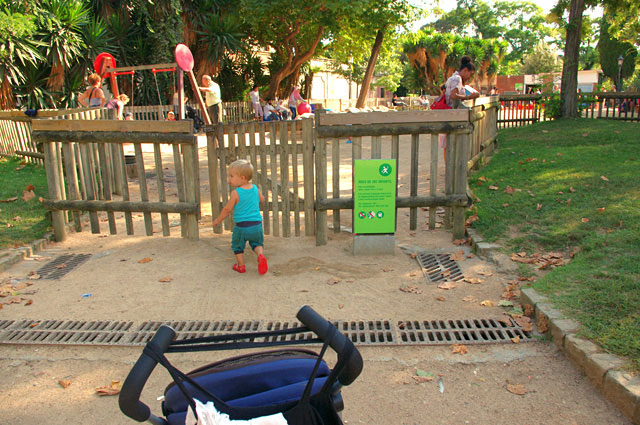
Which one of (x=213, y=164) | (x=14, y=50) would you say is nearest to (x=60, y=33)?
(x=14, y=50)

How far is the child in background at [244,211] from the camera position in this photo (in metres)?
5.26

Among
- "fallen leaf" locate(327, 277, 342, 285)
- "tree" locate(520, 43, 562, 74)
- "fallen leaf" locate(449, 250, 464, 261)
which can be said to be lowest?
"fallen leaf" locate(327, 277, 342, 285)

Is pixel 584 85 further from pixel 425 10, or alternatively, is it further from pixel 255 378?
pixel 255 378

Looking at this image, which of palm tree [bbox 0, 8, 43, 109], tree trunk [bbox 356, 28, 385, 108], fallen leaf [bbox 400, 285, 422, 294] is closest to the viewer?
fallen leaf [bbox 400, 285, 422, 294]

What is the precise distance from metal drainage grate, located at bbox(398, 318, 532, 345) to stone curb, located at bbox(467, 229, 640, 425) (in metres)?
0.21

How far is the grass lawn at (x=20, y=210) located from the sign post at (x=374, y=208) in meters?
4.08

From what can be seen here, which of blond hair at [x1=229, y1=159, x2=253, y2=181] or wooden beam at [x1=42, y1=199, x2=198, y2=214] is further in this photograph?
wooden beam at [x1=42, y1=199, x2=198, y2=214]

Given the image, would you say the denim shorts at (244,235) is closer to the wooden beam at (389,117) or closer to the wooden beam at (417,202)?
the wooden beam at (417,202)

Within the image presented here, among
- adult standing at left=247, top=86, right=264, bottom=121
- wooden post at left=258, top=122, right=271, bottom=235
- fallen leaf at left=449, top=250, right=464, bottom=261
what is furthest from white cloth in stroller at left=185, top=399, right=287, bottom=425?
adult standing at left=247, top=86, right=264, bottom=121

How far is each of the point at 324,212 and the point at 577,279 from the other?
2834mm

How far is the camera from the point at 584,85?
56094 mm

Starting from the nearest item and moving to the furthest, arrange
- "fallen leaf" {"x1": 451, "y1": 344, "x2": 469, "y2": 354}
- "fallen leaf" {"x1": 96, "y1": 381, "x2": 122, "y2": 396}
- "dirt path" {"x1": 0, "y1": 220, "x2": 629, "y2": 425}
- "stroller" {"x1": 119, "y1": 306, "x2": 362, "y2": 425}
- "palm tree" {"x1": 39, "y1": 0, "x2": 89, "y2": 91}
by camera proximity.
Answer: "stroller" {"x1": 119, "y1": 306, "x2": 362, "y2": 425} → "dirt path" {"x1": 0, "y1": 220, "x2": 629, "y2": 425} → "fallen leaf" {"x1": 96, "y1": 381, "x2": 122, "y2": 396} → "fallen leaf" {"x1": 451, "y1": 344, "x2": 469, "y2": 354} → "palm tree" {"x1": 39, "y1": 0, "x2": 89, "y2": 91}

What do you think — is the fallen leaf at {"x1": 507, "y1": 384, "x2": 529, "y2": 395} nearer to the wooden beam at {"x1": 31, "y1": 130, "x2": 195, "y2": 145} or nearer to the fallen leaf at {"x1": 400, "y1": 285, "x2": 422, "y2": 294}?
the fallen leaf at {"x1": 400, "y1": 285, "x2": 422, "y2": 294}

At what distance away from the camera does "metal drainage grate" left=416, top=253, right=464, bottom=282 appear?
5082 mm
